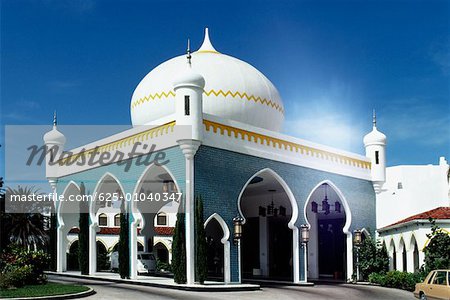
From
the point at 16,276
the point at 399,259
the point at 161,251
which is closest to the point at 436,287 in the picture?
the point at 399,259

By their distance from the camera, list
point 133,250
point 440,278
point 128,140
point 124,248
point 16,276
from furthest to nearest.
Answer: point 124,248
point 128,140
point 133,250
point 16,276
point 440,278

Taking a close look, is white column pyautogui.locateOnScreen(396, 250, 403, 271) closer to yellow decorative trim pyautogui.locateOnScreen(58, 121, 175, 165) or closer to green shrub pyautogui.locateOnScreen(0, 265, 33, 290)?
yellow decorative trim pyautogui.locateOnScreen(58, 121, 175, 165)

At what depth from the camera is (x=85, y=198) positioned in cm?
2833

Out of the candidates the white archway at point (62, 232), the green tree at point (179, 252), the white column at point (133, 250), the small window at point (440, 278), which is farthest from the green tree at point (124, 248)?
the small window at point (440, 278)

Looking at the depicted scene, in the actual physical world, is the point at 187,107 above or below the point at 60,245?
above

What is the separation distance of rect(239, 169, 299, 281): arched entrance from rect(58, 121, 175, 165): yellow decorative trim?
7.62 metres

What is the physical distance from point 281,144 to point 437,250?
7.35 m

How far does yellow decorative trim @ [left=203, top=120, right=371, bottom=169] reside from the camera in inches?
908

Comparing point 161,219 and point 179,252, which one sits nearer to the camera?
point 179,252

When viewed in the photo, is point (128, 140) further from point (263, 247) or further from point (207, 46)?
point (263, 247)

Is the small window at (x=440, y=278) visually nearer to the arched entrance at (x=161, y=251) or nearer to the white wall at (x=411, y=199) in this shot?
the white wall at (x=411, y=199)

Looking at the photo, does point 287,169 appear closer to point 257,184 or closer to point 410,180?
point 257,184

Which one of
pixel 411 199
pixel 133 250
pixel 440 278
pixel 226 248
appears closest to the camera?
pixel 440 278

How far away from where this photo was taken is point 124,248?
2538cm
